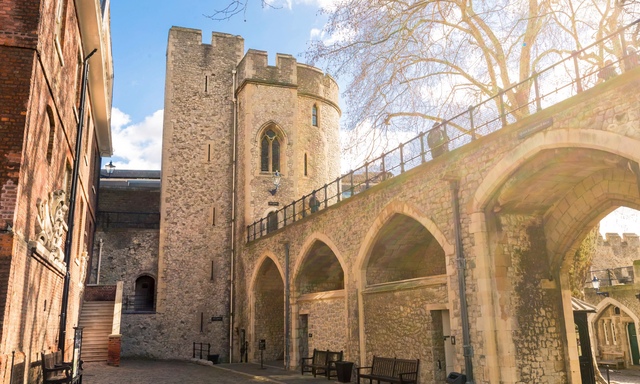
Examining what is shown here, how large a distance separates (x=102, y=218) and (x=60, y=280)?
42.4ft

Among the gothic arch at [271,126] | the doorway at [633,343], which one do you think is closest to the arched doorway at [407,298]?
the gothic arch at [271,126]

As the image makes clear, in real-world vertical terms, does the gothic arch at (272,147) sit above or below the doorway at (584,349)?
above

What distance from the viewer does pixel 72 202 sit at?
1278cm

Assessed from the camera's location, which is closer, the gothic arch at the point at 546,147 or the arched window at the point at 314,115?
the gothic arch at the point at 546,147

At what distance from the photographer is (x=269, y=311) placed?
2138 centimetres

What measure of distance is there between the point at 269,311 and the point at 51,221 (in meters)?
12.3

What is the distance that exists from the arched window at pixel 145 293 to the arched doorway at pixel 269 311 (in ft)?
19.2

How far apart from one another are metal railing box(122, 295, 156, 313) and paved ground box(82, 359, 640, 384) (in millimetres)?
3982

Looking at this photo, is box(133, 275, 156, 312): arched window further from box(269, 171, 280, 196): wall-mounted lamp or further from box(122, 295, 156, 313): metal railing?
box(269, 171, 280, 196): wall-mounted lamp

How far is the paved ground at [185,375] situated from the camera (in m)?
13.9

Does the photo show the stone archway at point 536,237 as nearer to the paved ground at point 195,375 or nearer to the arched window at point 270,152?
the paved ground at point 195,375

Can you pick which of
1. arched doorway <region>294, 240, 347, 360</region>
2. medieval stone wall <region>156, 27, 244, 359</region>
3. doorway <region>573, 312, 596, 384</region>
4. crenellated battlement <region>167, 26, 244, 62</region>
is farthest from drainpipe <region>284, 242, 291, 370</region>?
crenellated battlement <region>167, 26, 244, 62</region>

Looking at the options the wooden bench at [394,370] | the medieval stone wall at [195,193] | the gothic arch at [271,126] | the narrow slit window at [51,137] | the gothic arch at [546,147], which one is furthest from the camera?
the gothic arch at [271,126]

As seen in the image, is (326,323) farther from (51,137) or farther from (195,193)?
(195,193)
